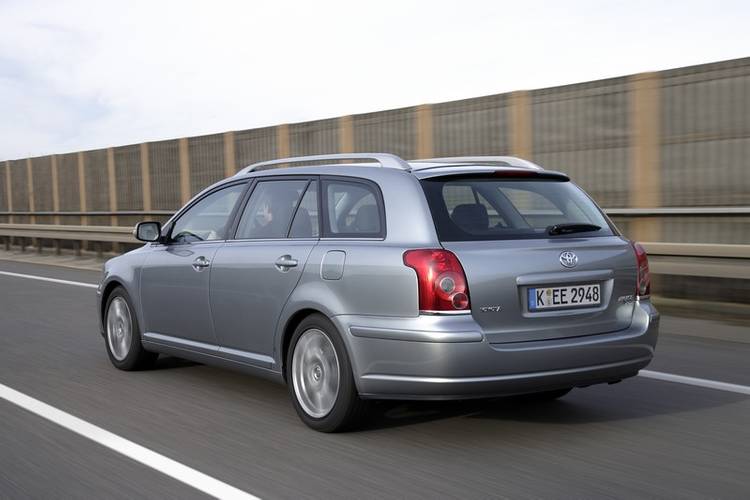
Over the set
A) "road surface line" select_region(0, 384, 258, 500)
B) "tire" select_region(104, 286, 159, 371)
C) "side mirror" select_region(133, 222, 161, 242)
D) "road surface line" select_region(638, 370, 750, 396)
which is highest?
"side mirror" select_region(133, 222, 161, 242)

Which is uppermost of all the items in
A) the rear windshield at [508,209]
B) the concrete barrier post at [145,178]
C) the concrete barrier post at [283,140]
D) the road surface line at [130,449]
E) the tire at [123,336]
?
the concrete barrier post at [283,140]

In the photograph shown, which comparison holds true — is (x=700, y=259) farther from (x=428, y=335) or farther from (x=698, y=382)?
(x=428, y=335)

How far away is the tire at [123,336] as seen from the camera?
7.45 m

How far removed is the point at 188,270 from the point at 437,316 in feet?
8.06

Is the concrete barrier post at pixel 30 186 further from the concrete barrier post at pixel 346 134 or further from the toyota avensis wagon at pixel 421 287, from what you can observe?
the toyota avensis wagon at pixel 421 287

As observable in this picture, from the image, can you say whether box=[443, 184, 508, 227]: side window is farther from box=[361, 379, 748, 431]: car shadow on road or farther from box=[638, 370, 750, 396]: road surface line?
box=[638, 370, 750, 396]: road surface line

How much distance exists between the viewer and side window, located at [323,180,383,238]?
541 centimetres

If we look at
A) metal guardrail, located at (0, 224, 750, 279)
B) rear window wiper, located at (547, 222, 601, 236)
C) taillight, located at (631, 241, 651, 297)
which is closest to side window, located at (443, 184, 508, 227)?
rear window wiper, located at (547, 222, 601, 236)

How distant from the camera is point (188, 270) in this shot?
22.1 ft

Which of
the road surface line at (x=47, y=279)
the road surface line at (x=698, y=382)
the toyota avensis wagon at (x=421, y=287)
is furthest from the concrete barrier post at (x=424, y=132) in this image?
the toyota avensis wagon at (x=421, y=287)

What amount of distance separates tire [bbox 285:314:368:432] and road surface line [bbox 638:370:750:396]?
257 centimetres

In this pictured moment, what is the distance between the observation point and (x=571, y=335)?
5172mm

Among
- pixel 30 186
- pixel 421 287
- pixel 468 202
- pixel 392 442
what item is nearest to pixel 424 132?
pixel 468 202

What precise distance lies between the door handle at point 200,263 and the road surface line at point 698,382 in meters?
3.16
